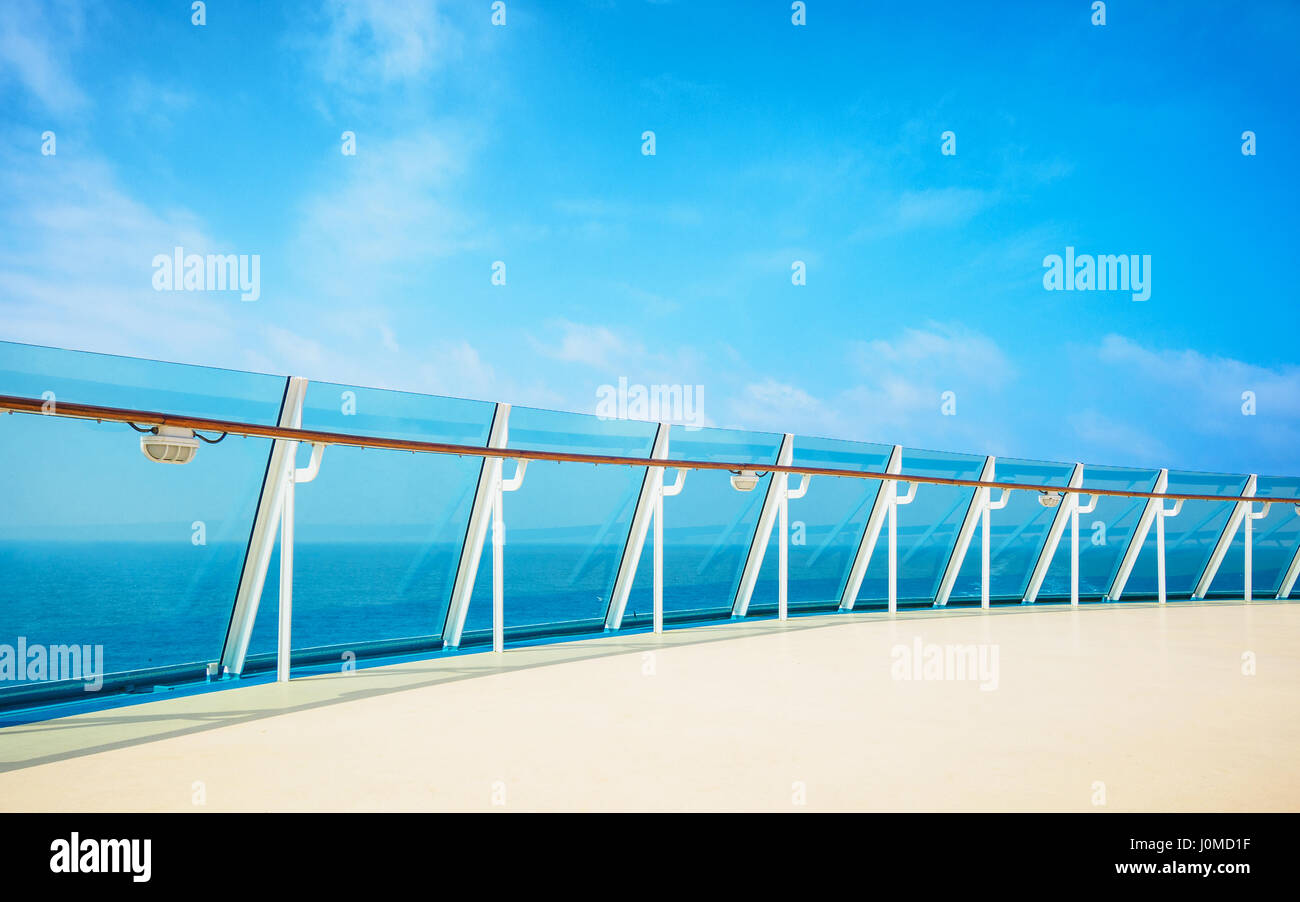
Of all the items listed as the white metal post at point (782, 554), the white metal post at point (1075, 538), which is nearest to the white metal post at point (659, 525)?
the white metal post at point (782, 554)

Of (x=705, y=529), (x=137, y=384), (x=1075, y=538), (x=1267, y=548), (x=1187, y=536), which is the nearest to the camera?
(x=137, y=384)

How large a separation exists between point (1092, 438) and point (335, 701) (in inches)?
3534

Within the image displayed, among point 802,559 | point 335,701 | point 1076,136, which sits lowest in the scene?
point 335,701

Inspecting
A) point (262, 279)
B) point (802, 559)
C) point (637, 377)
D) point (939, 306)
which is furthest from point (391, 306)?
point (802, 559)

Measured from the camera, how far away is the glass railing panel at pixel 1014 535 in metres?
9.89

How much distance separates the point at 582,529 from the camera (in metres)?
7.40

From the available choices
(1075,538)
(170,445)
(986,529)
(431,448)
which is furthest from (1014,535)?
(170,445)

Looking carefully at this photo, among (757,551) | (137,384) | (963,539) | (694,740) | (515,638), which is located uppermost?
(137,384)

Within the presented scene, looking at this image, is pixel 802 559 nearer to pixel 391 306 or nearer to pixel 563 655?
pixel 563 655

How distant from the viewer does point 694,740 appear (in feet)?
11.0

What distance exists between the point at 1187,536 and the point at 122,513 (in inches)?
504

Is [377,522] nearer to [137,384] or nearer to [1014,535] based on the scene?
[137,384]

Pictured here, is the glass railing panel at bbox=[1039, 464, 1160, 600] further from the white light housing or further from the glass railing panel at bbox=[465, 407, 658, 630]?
the white light housing

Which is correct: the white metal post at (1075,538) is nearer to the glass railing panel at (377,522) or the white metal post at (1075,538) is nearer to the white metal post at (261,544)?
the glass railing panel at (377,522)
